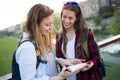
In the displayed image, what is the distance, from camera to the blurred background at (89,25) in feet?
8.33

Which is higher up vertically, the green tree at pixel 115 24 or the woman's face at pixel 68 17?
the woman's face at pixel 68 17

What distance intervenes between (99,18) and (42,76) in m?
2.71

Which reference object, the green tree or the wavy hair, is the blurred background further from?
the wavy hair

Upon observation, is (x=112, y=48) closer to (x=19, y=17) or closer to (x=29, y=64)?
(x=19, y=17)

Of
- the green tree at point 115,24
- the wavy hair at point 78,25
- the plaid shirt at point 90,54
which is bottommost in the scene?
the green tree at point 115,24

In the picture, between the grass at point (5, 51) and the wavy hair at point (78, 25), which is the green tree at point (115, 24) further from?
the wavy hair at point (78, 25)

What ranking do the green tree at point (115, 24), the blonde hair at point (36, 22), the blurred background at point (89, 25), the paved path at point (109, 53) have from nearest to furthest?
the blonde hair at point (36, 22), the blurred background at point (89, 25), the paved path at point (109, 53), the green tree at point (115, 24)

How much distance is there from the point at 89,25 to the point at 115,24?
29.0 inches

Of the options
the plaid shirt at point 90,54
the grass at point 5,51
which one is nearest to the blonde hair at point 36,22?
the plaid shirt at point 90,54

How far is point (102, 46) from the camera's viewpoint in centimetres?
320

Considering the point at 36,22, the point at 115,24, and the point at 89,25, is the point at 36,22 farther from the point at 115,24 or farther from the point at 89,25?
the point at 115,24

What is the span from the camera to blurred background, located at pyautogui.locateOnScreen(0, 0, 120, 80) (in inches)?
100.0

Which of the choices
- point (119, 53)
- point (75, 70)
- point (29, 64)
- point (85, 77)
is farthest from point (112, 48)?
point (29, 64)

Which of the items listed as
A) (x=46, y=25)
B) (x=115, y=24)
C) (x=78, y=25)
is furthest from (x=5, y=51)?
(x=115, y=24)
